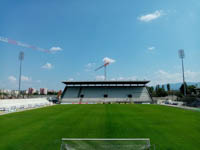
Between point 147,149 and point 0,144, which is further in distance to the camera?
point 0,144

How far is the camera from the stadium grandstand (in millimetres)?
48219

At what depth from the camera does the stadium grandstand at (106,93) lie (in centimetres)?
4822

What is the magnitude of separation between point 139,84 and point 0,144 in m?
51.2

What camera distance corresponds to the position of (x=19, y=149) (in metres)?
6.40

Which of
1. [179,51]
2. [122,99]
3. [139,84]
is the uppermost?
[179,51]

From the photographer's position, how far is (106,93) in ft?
169

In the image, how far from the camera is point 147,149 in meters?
5.43

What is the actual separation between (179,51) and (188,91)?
118ft

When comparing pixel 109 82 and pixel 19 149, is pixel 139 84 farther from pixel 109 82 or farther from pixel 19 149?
pixel 19 149

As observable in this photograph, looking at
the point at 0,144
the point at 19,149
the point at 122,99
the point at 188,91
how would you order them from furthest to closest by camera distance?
1. the point at 188,91
2. the point at 122,99
3. the point at 0,144
4. the point at 19,149

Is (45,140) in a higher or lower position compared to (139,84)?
lower

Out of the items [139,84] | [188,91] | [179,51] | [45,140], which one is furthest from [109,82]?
[188,91]

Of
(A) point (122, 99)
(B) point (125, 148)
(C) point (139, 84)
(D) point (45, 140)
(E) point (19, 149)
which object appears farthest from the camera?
(C) point (139, 84)

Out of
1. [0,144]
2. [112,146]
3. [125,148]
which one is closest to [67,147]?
[112,146]
